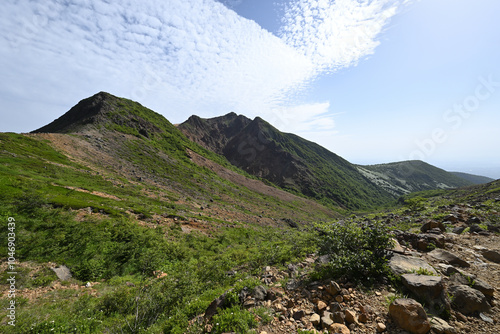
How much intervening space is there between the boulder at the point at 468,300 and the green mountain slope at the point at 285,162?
115 meters

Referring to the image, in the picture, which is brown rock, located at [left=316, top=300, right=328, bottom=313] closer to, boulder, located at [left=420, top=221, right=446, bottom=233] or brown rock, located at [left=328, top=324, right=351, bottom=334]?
brown rock, located at [left=328, top=324, right=351, bottom=334]

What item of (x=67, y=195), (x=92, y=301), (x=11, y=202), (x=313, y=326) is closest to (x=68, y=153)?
(x=67, y=195)

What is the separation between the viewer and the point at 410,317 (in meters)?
4.58

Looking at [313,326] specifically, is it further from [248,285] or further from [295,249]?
[295,249]

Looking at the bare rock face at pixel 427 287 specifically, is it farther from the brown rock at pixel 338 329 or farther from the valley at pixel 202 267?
the brown rock at pixel 338 329

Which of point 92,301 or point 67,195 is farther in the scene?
point 67,195

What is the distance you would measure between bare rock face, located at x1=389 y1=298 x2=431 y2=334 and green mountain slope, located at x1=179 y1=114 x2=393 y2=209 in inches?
4563

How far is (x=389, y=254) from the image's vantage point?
7.08m

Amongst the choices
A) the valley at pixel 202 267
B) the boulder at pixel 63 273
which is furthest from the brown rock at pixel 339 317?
the boulder at pixel 63 273

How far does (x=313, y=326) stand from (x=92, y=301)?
10.9 meters

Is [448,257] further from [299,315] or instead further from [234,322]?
[234,322]

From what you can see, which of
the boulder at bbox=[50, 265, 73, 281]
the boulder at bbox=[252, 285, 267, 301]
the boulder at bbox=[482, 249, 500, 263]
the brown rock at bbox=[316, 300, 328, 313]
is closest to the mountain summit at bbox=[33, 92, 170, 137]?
the boulder at bbox=[50, 265, 73, 281]

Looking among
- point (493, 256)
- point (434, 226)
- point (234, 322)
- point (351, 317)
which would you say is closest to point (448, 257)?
point (493, 256)

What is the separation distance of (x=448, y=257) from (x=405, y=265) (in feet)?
8.38
